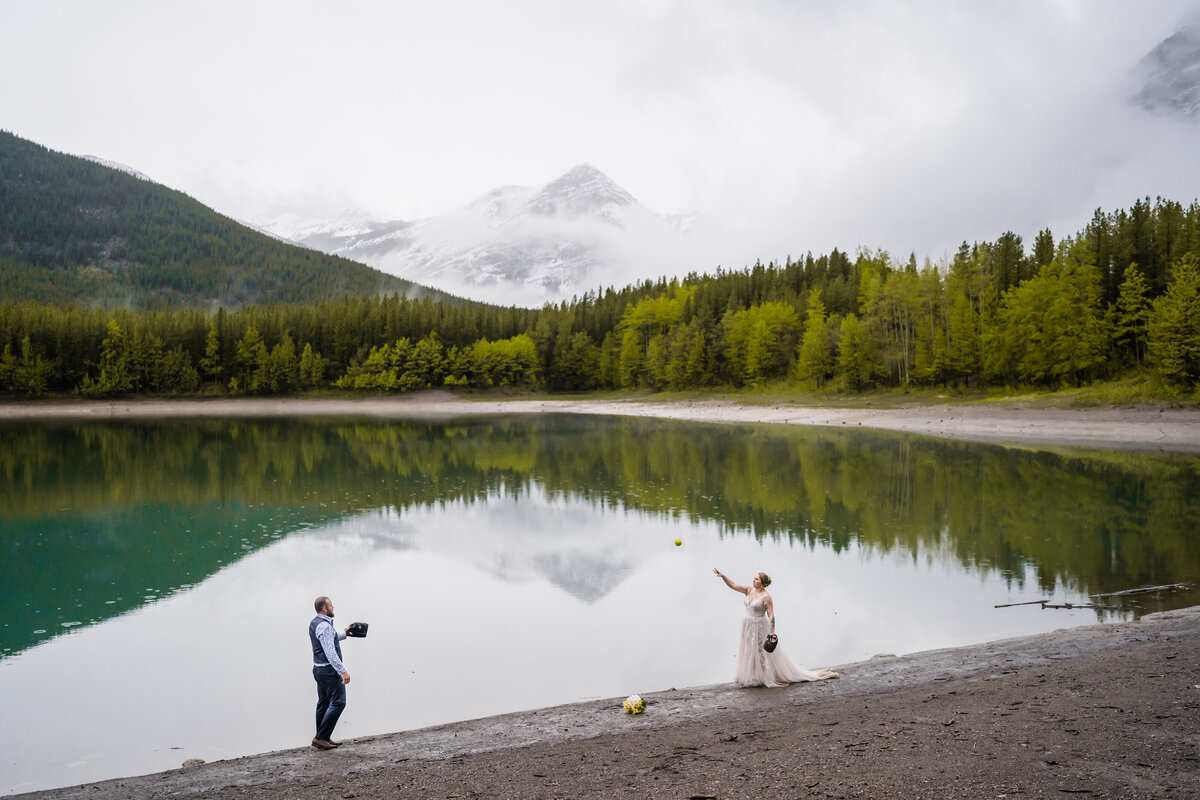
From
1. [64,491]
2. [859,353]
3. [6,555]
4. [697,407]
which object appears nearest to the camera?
[6,555]

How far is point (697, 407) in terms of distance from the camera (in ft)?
278

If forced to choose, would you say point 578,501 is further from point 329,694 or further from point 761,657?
point 329,694

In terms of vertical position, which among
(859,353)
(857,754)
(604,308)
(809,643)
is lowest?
(809,643)

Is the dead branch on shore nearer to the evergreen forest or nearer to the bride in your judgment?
the bride

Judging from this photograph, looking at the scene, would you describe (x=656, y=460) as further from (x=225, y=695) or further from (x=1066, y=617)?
(x=225, y=695)

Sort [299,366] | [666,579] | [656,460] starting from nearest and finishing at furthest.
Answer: [666,579] < [656,460] < [299,366]

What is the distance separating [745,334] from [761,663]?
86.4 metres

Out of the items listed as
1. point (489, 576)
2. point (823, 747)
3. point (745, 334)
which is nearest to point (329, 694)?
point (823, 747)

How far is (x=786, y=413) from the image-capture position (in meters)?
70.2

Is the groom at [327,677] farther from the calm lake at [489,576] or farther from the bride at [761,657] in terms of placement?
the bride at [761,657]

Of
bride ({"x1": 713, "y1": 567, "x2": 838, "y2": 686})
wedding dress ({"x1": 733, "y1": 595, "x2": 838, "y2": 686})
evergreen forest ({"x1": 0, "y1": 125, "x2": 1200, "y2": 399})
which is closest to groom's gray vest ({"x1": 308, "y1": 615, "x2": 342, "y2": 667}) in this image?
bride ({"x1": 713, "y1": 567, "x2": 838, "y2": 686})

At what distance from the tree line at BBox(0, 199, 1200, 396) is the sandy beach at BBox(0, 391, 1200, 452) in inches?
158

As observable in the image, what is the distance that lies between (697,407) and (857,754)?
7808cm

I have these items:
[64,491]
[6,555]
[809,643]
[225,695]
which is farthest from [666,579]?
[64,491]
